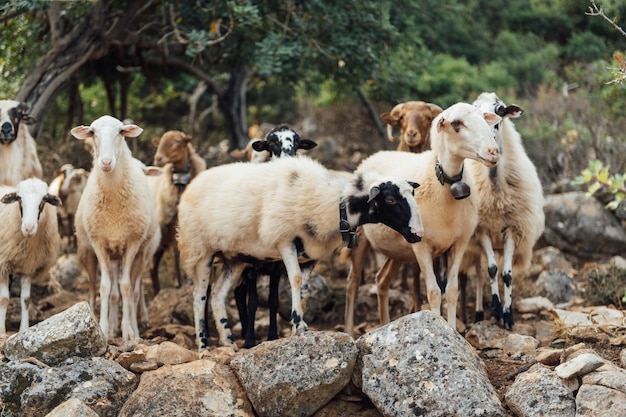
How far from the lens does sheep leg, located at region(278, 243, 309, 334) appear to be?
7.51m

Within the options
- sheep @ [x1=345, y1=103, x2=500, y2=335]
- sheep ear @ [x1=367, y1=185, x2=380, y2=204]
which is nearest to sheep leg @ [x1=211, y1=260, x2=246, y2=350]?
sheep @ [x1=345, y1=103, x2=500, y2=335]

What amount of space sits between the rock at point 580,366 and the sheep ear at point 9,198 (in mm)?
5296

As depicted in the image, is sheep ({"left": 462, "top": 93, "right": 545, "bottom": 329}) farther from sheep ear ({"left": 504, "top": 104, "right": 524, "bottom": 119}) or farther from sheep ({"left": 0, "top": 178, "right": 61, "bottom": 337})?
sheep ({"left": 0, "top": 178, "right": 61, "bottom": 337})

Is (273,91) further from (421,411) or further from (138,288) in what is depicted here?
(421,411)

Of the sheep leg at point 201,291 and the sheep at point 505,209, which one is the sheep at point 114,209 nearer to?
the sheep leg at point 201,291

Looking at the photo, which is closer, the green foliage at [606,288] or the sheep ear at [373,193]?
the sheep ear at [373,193]

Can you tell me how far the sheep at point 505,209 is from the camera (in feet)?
27.8

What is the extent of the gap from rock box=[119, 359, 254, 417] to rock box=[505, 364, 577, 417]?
2.10m

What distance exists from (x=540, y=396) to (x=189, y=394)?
274 centimetres

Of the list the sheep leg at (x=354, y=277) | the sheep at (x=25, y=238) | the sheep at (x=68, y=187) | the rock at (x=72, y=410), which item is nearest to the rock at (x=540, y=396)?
the sheep leg at (x=354, y=277)

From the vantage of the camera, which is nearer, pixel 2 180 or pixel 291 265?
pixel 291 265

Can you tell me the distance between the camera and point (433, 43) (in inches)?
813

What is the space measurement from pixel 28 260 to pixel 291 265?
9.29 feet

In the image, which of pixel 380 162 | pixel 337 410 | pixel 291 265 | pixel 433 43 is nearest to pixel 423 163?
pixel 380 162
